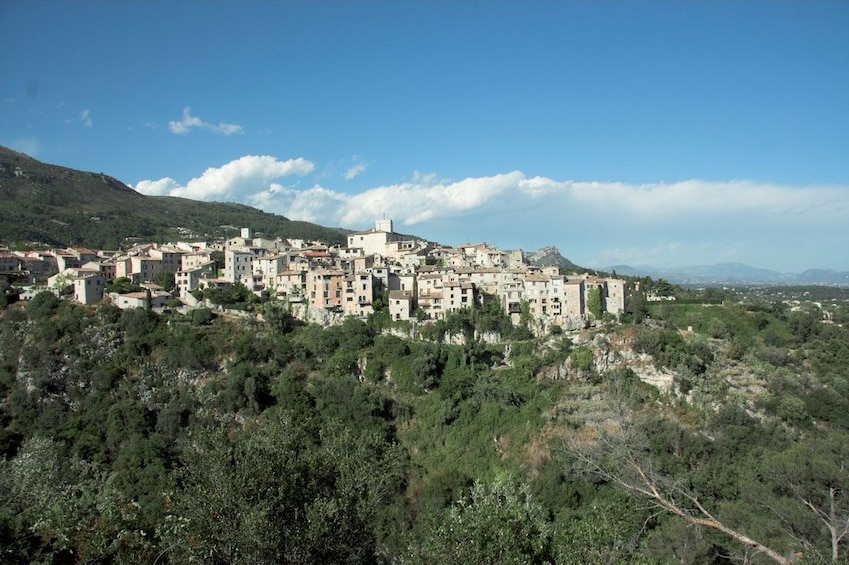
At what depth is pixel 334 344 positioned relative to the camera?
4288 centimetres

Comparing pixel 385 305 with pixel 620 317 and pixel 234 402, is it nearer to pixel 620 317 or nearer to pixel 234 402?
pixel 234 402

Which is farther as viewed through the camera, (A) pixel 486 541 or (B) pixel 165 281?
(B) pixel 165 281

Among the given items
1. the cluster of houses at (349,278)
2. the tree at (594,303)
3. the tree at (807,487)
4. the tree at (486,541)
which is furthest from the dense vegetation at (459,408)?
the tree at (486,541)

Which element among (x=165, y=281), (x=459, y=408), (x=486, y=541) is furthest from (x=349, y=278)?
(x=486, y=541)

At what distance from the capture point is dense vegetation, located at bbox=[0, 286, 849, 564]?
74.9ft

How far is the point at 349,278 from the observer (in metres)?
46.7

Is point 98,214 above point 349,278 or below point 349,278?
above

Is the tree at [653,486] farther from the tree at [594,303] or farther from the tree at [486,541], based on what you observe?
the tree at [594,303]

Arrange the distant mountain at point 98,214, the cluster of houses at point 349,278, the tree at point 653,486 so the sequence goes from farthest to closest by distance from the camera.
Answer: the distant mountain at point 98,214, the cluster of houses at point 349,278, the tree at point 653,486

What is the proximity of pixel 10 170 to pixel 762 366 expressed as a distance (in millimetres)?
151028

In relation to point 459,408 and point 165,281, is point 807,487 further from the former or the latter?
point 165,281

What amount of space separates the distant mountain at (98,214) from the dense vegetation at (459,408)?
54.4 m

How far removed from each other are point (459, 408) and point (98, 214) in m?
107

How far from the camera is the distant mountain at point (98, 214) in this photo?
314 feet
